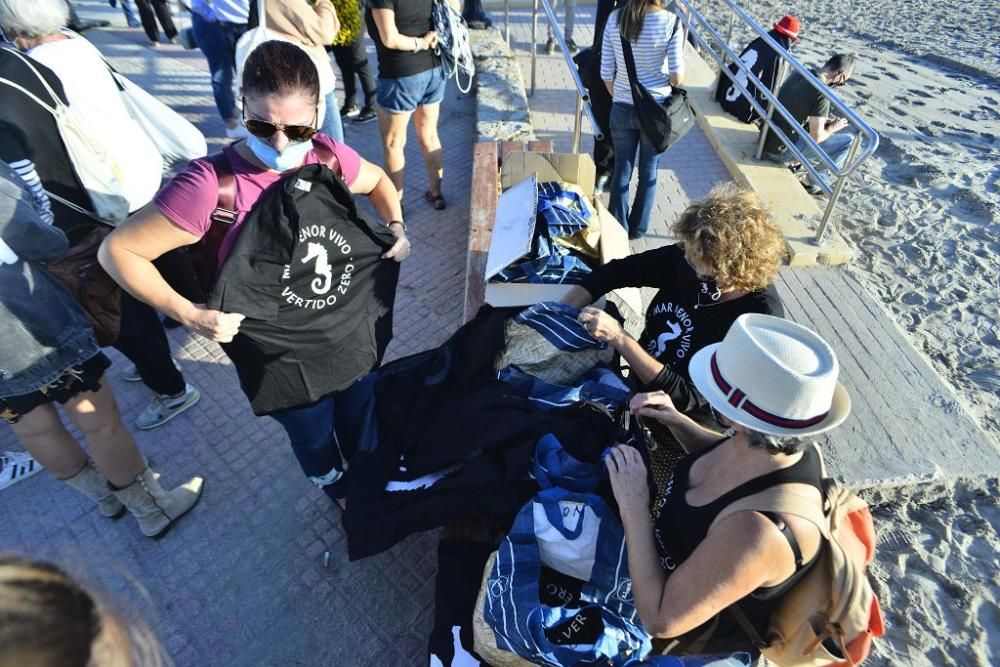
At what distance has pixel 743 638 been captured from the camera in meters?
1.88

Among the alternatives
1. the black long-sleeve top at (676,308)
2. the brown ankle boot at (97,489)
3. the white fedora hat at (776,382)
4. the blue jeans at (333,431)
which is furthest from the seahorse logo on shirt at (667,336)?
the brown ankle boot at (97,489)

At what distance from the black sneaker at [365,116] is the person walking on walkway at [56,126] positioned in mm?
3868

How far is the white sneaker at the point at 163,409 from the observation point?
11.4 feet

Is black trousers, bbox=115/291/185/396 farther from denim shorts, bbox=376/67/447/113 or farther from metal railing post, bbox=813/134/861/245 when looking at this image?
metal railing post, bbox=813/134/861/245

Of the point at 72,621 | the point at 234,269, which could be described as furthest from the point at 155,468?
the point at 72,621

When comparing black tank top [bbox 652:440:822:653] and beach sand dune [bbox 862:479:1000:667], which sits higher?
black tank top [bbox 652:440:822:653]

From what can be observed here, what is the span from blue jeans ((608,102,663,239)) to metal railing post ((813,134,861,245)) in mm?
1258

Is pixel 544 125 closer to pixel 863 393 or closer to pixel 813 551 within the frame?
pixel 863 393

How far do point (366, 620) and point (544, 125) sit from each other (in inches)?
215

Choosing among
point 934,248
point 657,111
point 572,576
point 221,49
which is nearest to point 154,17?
point 221,49

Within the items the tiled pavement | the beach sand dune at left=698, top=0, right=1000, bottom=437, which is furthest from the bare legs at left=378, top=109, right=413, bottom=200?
the beach sand dune at left=698, top=0, right=1000, bottom=437

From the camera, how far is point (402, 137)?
4.58 m

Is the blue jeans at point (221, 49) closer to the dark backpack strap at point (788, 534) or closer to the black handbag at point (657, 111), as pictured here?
the black handbag at point (657, 111)

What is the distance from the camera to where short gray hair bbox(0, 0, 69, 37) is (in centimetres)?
248
